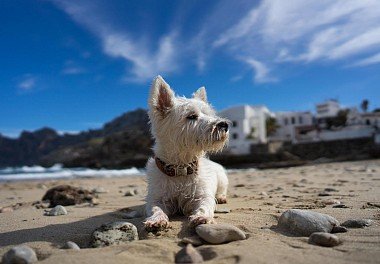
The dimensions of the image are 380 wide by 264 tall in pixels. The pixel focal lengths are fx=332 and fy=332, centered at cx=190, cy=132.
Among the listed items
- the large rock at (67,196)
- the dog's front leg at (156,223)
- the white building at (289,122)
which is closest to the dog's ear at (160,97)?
the dog's front leg at (156,223)

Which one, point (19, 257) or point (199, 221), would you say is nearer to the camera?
point (19, 257)

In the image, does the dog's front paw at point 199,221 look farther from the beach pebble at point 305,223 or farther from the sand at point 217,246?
Answer: the beach pebble at point 305,223

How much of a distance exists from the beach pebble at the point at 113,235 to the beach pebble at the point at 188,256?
77 cm

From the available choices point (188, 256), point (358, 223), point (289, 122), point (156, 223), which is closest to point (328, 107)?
point (289, 122)

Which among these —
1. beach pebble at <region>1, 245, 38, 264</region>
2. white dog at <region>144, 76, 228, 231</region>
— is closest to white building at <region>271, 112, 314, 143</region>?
white dog at <region>144, 76, 228, 231</region>

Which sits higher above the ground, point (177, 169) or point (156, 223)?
point (177, 169)

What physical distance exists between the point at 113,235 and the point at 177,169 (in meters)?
1.54

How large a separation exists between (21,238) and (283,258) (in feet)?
9.53

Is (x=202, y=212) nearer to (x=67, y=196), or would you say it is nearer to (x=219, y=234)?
(x=219, y=234)

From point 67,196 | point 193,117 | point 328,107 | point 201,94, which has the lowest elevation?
point 67,196

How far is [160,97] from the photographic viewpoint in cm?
498

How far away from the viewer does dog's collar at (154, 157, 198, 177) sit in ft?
15.5

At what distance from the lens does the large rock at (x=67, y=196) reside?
712 cm

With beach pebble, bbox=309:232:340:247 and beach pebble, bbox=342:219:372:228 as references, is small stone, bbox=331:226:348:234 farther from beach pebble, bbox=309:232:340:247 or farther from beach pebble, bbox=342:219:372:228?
beach pebble, bbox=309:232:340:247
